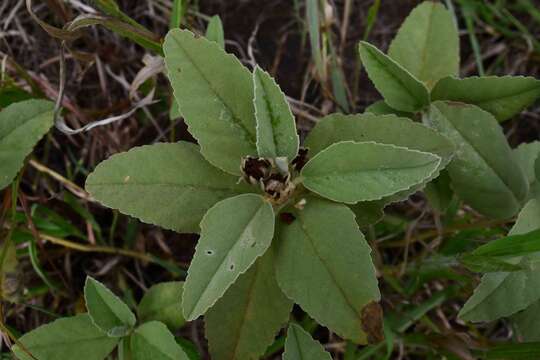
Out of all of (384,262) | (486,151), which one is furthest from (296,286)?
(384,262)

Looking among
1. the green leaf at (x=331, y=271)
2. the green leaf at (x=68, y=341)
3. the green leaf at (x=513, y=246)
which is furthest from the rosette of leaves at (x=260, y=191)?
the green leaf at (x=68, y=341)

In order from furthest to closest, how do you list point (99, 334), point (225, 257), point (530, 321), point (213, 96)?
point (99, 334)
point (530, 321)
point (213, 96)
point (225, 257)

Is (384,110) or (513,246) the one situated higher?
(384,110)

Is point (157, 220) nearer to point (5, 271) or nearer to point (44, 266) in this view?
point (5, 271)

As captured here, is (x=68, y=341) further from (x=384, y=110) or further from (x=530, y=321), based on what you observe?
(x=530, y=321)

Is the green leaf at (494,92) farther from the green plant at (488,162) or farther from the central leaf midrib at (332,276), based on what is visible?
the central leaf midrib at (332,276)

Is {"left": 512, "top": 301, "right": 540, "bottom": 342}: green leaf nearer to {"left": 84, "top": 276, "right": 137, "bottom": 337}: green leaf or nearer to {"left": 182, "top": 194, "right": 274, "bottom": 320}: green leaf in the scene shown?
{"left": 182, "top": 194, "right": 274, "bottom": 320}: green leaf

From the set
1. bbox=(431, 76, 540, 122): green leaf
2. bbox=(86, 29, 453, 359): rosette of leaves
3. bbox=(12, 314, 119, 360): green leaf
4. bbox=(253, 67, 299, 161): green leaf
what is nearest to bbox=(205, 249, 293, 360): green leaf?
bbox=(86, 29, 453, 359): rosette of leaves

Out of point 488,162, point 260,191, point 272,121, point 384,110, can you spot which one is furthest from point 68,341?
point 488,162
